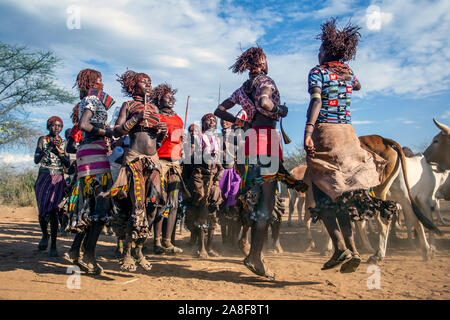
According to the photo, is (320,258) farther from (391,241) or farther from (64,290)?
(64,290)

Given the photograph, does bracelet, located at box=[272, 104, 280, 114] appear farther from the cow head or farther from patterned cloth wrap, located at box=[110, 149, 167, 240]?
the cow head

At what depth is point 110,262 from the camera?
4840mm

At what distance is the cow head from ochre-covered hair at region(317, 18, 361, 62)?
2.80 meters

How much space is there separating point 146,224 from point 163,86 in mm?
2715

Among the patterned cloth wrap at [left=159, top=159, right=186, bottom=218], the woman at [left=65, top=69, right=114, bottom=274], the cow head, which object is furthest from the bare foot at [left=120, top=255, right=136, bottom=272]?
the cow head

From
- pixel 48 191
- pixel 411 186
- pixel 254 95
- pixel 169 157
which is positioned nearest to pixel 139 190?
pixel 169 157

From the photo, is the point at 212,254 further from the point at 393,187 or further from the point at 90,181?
the point at 393,187

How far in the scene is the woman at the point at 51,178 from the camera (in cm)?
531

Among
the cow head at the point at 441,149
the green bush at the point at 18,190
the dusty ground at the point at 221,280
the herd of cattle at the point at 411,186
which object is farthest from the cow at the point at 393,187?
the green bush at the point at 18,190

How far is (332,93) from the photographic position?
3588 millimetres

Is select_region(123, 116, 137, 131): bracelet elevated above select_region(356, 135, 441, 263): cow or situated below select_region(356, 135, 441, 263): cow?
above

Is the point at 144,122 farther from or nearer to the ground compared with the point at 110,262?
farther from the ground

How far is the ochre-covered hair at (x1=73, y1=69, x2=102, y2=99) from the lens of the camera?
14.1ft
